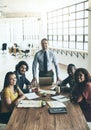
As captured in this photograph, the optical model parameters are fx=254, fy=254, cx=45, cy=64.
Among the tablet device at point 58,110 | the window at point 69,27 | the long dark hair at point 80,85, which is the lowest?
the tablet device at point 58,110

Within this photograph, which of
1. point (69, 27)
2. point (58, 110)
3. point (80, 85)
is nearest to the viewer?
point (58, 110)

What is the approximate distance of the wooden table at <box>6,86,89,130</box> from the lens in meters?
2.48

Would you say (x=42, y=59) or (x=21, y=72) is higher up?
(x=42, y=59)

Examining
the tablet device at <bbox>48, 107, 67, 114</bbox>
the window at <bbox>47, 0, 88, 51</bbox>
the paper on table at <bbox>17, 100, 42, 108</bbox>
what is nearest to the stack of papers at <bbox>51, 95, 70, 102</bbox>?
the paper on table at <bbox>17, 100, 42, 108</bbox>

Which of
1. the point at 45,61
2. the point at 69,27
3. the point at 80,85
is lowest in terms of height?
the point at 80,85

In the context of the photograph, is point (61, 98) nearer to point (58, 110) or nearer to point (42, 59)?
point (58, 110)

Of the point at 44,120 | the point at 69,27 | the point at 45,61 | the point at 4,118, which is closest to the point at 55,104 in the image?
the point at 44,120

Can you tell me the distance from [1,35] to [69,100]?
18.7 meters

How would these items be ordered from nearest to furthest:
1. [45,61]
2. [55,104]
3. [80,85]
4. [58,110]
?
1. [58,110]
2. [55,104]
3. [80,85]
4. [45,61]

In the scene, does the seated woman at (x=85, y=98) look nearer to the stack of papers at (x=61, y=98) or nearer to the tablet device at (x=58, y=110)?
the stack of papers at (x=61, y=98)

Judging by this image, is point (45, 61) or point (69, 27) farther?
point (69, 27)

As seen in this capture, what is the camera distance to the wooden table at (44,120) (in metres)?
2.48

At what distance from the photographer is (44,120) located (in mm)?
2662

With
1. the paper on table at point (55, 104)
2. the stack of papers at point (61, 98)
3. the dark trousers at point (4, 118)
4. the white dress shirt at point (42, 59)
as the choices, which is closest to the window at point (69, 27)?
the white dress shirt at point (42, 59)
